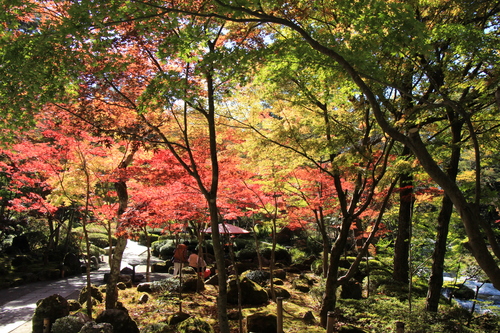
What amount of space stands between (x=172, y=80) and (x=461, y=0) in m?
4.71

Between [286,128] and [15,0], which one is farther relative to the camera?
[286,128]

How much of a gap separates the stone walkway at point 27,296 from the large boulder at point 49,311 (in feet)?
1.10

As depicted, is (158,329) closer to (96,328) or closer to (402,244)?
(96,328)

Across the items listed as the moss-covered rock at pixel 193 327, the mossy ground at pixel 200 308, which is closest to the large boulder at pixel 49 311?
the mossy ground at pixel 200 308

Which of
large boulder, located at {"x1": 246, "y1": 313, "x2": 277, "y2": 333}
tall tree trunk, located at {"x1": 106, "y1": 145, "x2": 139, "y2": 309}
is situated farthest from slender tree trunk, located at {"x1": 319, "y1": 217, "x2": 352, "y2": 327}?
tall tree trunk, located at {"x1": 106, "y1": 145, "x2": 139, "y2": 309}

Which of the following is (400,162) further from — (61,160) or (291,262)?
(291,262)

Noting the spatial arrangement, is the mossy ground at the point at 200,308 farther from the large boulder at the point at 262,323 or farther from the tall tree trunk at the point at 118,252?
the tall tree trunk at the point at 118,252

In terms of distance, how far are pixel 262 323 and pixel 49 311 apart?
455 centimetres

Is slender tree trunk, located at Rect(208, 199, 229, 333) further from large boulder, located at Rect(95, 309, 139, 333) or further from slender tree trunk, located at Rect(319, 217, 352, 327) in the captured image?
slender tree trunk, located at Rect(319, 217, 352, 327)

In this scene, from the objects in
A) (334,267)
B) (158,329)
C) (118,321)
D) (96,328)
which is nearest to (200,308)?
(158,329)

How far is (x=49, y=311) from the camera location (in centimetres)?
678

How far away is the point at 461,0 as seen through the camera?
5043 millimetres

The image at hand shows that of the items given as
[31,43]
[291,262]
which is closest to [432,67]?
[31,43]

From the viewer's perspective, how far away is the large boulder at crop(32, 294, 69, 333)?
6.67m
